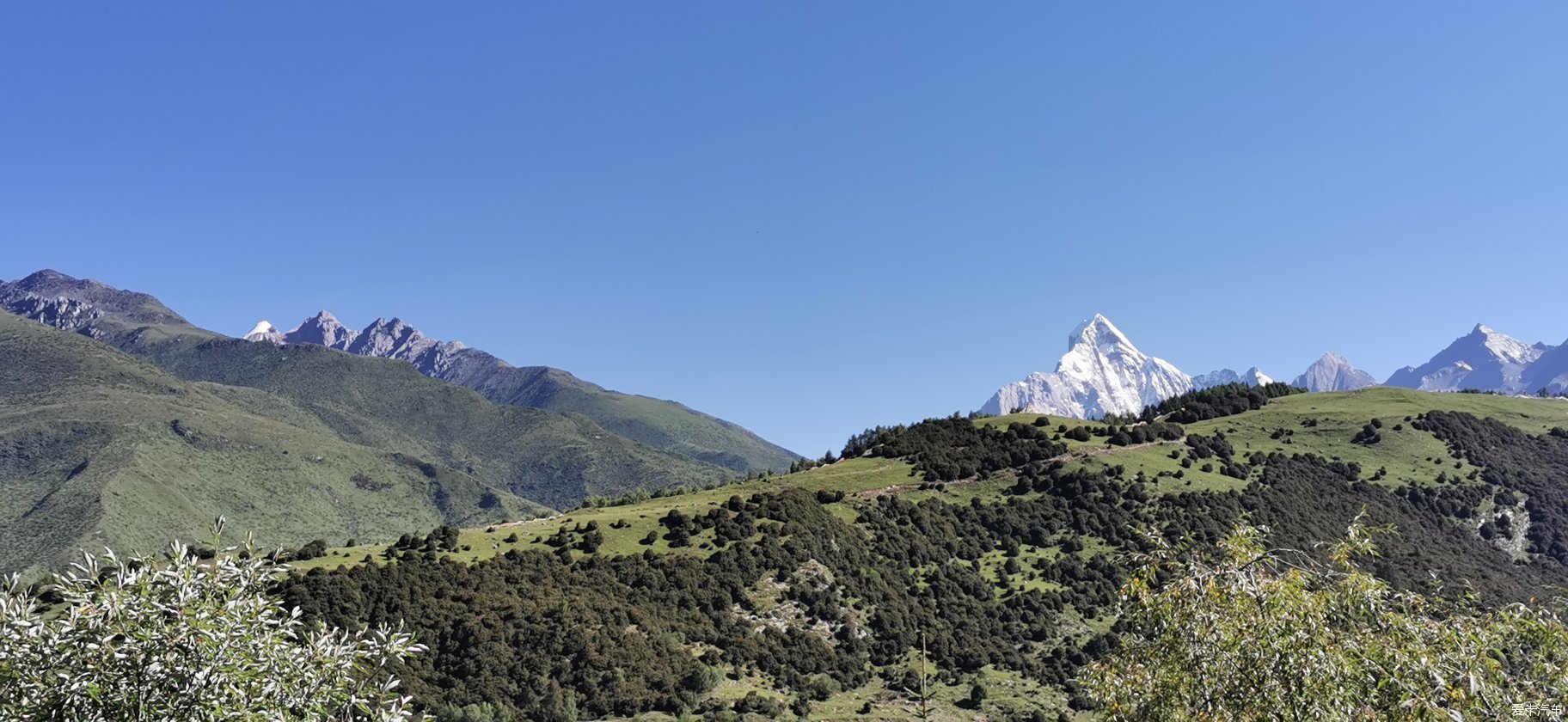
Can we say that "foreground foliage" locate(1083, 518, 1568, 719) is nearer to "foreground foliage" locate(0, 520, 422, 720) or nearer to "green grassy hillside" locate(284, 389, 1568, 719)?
"green grassy hillside" locate(284, 389, 1568, 719)

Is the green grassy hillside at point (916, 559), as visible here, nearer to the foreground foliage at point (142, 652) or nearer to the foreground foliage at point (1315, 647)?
the foreground foliage at point (1315, 647)

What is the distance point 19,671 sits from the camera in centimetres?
1361

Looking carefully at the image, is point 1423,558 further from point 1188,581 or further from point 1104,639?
point 1188,581

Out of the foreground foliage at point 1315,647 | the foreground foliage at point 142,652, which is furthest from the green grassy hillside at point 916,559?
the foreground foliage at point 142,652

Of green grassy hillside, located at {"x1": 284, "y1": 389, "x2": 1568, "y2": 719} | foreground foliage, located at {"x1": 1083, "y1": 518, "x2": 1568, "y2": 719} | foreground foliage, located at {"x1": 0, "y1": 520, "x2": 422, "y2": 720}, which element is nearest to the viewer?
foreground foliage, located at {"x1": 0, "y1": 520, "x2": 422, "y2": 720}

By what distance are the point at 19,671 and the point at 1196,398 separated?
18007cm

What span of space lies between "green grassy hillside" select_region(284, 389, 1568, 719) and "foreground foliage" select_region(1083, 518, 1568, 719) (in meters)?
3.20

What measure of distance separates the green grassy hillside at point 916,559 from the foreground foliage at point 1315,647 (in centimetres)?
320

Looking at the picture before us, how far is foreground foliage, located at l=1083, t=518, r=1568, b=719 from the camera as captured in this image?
16.9m

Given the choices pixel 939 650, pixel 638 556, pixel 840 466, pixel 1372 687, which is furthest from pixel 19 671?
pixel 840 466

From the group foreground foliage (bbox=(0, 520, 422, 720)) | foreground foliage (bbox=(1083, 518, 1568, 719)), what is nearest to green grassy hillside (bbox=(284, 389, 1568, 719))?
foreground foliage (bbox=(1083, 518, 1568, 719))

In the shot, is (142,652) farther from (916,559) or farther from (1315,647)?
(916,559)

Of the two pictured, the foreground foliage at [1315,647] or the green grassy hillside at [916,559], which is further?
the green grassy hillside at [916,559]

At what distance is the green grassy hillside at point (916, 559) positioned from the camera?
205 feet
